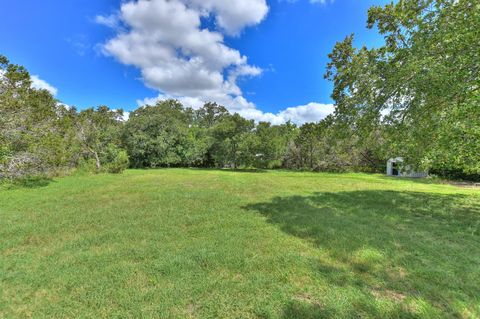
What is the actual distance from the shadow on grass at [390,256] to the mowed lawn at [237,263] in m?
0.02

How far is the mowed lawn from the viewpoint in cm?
262

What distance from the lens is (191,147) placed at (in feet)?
98.9

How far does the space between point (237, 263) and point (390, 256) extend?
235 cm

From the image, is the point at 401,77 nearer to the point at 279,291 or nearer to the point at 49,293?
the point at 279,291

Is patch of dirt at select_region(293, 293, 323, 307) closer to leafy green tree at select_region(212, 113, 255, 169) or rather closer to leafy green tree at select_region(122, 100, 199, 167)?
leafy green tree at select_region(212, 113, 255, 169)

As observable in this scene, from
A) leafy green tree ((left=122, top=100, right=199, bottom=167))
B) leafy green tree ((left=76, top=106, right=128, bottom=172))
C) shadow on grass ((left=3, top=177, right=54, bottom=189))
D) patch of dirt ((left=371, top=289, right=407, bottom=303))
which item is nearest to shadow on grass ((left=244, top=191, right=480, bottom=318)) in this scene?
patch of dirt ((left=371, top=289, right=407, bottom=303))

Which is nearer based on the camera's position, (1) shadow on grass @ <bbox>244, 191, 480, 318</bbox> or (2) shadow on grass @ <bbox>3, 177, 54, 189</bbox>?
(1) shadow on grass @ <bbox>244, 191, 480, 318</bbox>

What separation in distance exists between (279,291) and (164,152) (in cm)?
2779

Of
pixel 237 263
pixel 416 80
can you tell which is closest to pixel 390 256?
pixel 237 263

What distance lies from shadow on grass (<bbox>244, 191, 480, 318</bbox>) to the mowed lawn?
19mm

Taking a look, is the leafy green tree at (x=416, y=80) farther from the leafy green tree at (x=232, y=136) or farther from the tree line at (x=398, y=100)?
the leafy green tree at (x=232, y=136)

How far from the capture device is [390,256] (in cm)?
379

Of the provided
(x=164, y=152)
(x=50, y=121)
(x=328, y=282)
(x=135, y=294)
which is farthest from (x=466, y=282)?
(x=164, y=152)

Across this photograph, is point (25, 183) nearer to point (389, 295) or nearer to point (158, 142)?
point (389, 295)
